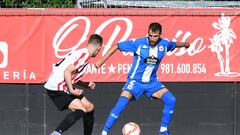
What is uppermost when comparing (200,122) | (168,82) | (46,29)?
(46,29)

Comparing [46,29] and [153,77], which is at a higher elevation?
[46,29]

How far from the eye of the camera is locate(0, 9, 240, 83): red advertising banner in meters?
10.4

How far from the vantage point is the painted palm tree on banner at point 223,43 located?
10617 millimetres

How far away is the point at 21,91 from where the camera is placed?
10539 mm

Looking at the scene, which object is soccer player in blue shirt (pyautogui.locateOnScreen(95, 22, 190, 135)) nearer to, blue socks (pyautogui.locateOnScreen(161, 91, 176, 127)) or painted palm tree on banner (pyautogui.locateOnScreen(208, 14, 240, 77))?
blue socks (pyautogui.locateOnScreen(161, 91, 176, 127))

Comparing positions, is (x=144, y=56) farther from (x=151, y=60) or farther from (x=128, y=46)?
(x=128, y=46)

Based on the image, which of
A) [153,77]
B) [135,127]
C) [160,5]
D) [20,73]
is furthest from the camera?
[160,5]

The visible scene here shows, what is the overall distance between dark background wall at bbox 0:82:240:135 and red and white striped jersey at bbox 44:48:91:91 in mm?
1540

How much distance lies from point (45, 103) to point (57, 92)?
1638 mm

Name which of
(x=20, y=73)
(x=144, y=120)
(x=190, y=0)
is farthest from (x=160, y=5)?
(x=20, y=73)

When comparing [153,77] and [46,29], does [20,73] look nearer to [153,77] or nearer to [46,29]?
[46,29]

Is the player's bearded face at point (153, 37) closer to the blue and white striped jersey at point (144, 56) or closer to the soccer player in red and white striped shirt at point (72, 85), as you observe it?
the blue and white striped jersey at point (144, 56)

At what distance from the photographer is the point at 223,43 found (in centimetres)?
1063

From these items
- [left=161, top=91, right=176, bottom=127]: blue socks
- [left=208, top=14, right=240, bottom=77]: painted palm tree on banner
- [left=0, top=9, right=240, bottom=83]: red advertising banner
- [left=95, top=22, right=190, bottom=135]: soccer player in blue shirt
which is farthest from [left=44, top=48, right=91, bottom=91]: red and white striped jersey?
[left=208, top=14, right=240, bottom=77]: painted palm tree on banner
